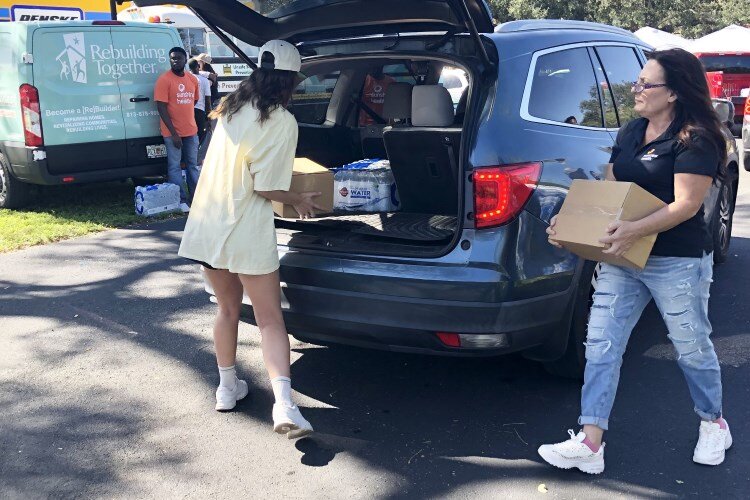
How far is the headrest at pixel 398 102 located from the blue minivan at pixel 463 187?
35 centimetres

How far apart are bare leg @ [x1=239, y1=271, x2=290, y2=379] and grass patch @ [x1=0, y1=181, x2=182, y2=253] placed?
4.72 m

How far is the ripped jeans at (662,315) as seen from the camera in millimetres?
3334

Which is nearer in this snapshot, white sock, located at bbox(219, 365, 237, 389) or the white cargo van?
white sock, located at bbox(219, 365, 237, 389)

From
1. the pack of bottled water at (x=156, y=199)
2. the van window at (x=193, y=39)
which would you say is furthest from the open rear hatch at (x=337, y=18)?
the van window at (x=193, y=39)

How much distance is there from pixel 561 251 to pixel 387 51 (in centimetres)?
147

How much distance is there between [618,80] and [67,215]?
6513mm

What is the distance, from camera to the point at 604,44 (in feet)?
15.7

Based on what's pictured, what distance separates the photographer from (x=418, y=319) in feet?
11.7

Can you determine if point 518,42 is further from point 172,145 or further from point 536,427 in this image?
point 172,145

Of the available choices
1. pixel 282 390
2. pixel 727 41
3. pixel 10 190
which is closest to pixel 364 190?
pixel 282 390

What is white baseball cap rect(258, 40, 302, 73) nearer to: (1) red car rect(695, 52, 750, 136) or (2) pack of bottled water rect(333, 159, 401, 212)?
(2) pack of bottled water rect(333, 159, 401, 212)

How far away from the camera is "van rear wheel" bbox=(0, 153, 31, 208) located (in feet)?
30.0

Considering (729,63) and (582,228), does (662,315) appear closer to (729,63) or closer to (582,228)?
(582,228)

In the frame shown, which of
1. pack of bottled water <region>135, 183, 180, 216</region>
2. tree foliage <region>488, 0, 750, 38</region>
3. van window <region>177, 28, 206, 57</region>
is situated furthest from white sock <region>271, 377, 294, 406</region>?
tree foliage <region>488, 0, 750, 38</region>
